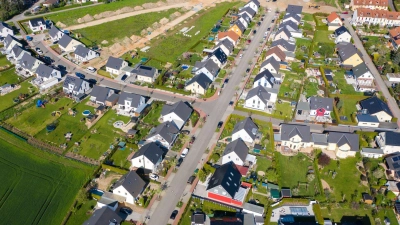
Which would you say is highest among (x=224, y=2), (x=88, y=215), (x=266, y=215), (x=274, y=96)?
(x=224, y=2)

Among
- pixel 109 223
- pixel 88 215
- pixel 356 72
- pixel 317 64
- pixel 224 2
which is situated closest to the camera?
pixel 109 223

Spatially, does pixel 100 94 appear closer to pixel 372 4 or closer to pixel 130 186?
pixel 130 186

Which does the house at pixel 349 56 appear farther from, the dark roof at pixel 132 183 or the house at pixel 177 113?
the dark roof at pixel 132 183

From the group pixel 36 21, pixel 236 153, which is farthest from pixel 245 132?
pixel 36 21

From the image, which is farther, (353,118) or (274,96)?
(274,96)

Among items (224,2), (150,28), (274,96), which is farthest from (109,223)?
(224,2)

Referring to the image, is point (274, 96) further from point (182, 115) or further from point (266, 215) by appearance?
point (266, 215)

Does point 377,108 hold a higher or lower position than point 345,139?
higher
